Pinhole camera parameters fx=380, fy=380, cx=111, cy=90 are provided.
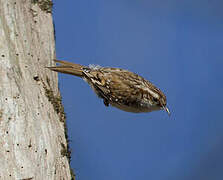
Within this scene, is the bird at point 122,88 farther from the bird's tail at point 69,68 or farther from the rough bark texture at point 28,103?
the rough bark texture at point 28,103

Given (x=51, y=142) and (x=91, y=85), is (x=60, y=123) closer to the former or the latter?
(x=51, y=142)

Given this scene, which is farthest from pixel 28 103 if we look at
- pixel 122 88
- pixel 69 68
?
pixel 122 88

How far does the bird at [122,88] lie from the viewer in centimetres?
241

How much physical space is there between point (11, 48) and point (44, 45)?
37 cm

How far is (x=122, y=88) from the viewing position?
248 centimetres

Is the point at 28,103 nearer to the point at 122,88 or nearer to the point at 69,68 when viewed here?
the point at 69,68

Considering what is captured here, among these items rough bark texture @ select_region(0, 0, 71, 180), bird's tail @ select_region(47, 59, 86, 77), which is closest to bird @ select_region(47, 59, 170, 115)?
bird's tail @ select_region(47, 59, 86, 77)

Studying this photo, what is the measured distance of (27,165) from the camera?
5.84 ft

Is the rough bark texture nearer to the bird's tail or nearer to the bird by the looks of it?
the bird's tail


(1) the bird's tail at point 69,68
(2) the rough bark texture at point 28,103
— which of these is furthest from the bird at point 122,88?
(2) the rough bark texture at point 28,103

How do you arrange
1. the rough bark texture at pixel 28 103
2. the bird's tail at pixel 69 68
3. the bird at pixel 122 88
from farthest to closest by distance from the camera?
the bird at pixel 122 88, the bird's tail at pixel 69 68, the rough bark texture at pixel 28 103

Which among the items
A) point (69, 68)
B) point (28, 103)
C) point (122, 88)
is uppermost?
point (69, 68)

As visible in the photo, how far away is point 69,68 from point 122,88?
1.25 ft

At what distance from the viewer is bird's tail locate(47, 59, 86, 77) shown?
2.27 meters
